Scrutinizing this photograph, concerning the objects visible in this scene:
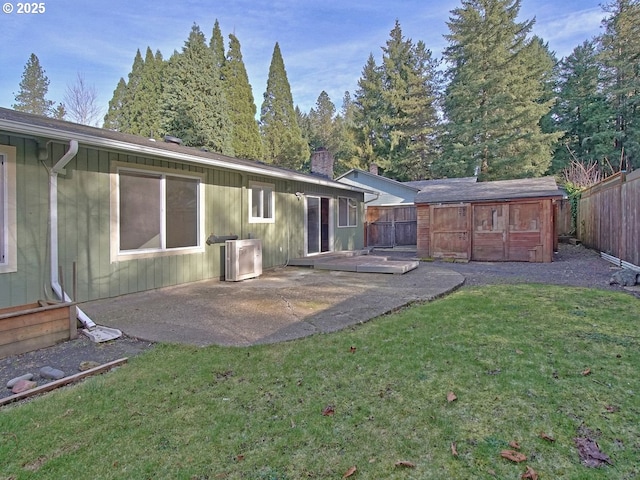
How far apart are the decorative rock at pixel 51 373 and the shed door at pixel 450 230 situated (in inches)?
410

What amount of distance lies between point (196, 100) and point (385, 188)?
461 inches

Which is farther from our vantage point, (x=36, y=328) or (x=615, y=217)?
(x=615, y=217)

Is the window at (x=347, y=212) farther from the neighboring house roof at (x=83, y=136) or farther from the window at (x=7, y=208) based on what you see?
the window at (x=7, y=208)

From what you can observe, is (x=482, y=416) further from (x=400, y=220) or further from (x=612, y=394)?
(x=400, y=220)

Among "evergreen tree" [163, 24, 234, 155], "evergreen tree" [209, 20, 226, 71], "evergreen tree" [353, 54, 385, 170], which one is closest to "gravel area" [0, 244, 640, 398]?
"evergreen tree" [163, 24, 234, 155]

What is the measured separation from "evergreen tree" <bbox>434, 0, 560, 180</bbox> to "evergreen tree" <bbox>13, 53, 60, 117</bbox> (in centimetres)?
2996

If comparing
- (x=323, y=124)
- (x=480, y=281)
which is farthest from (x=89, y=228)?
(x=323, y=124)

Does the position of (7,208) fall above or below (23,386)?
above

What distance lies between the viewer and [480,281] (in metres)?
7.29

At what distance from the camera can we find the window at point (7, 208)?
169 inches

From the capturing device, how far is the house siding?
4.47 m

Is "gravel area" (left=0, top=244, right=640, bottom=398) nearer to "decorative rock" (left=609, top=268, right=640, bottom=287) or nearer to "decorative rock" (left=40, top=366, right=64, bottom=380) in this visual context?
"decorative rock" (left=40, top=366, right=64, bottom=380)

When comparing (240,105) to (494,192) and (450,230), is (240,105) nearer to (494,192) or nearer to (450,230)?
(450,230)

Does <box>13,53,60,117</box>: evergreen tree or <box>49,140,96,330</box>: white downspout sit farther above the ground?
<box>13,53,60,117</box>: evergreen tree
